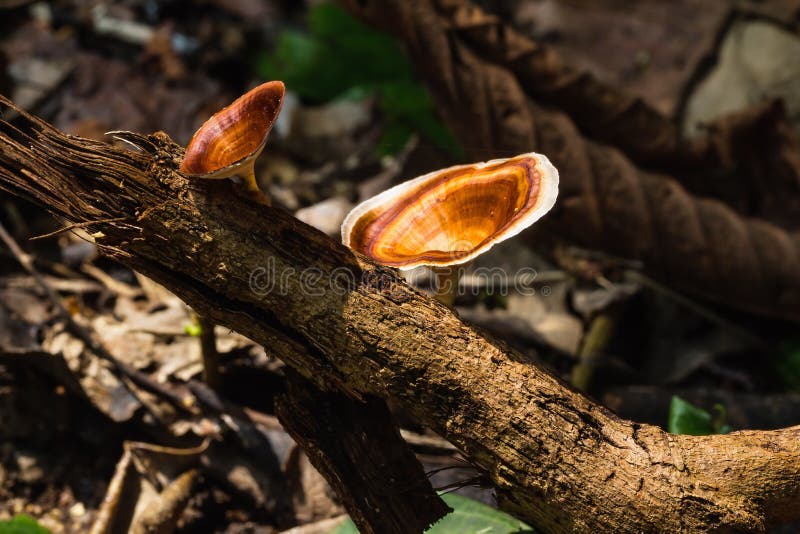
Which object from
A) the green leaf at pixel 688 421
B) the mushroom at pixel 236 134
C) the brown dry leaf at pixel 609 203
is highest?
the mushroom at pixel 236 134

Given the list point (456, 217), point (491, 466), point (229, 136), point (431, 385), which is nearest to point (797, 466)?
point (491, 466)

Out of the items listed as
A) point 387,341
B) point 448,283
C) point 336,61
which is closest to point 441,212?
point 448,283

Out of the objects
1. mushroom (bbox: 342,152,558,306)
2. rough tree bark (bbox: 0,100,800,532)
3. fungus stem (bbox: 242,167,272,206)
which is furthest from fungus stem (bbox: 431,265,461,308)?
fungus stem (bbox: 242,167,272,206)

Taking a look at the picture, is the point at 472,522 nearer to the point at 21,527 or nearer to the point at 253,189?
the point at 253,189

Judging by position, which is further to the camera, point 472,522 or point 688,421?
point 688,421

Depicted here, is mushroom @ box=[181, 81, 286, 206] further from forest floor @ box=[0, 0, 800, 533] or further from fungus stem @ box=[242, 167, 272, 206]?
forest floor @ box=[0, 0, 800, 533]

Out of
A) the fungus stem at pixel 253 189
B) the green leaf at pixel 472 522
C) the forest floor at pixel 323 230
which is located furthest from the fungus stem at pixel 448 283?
the green leaf at pixel 472 522

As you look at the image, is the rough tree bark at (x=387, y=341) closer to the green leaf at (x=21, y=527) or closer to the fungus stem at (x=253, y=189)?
the fungus stem at (x=253, y=189)
